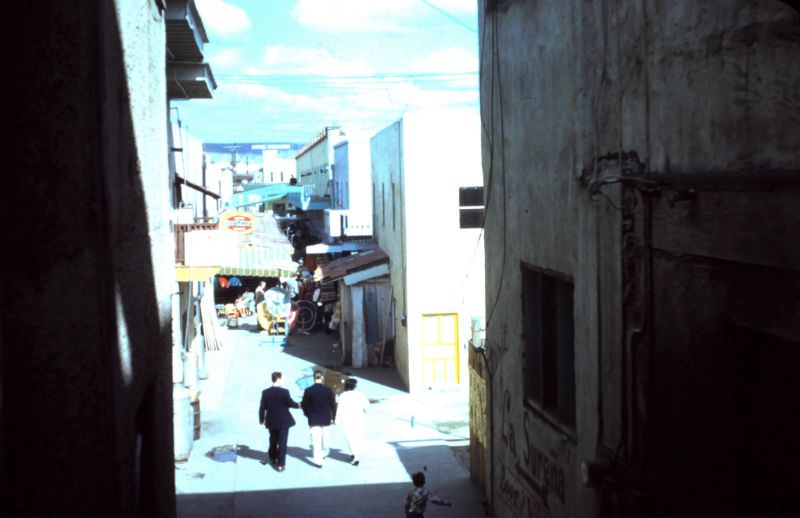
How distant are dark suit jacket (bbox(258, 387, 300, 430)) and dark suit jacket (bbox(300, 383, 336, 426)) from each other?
431 millimetres

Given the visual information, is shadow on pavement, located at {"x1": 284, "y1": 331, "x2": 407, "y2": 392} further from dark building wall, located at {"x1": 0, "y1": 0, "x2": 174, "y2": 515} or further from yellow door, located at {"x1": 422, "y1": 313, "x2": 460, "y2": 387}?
dark building wall, located at {"x1": 0, "y1": 0, "x2": 174, "y2": 515}

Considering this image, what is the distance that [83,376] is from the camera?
4031 millimetres

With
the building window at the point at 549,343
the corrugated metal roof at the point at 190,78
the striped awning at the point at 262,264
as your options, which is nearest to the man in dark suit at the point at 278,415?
the corrugated metal roof at the point at 190,78

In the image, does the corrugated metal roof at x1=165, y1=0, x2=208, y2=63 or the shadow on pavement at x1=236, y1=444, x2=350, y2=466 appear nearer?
the corrugated metal roof at x1=165, y1=0, x2=208, y2=63

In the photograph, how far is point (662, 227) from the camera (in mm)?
5391

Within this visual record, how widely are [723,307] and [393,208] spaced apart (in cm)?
1866

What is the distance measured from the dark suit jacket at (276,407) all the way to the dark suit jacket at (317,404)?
1.42ft

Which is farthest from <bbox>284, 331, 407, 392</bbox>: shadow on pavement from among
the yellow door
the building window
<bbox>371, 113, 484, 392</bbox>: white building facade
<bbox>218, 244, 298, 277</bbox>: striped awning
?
the building window

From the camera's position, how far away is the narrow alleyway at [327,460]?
1173 cm

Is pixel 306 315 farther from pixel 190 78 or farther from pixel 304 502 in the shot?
pixel 304 502

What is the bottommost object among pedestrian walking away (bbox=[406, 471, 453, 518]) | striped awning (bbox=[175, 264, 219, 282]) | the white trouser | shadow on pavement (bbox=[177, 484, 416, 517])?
shadow on pavement (bbox=[177, 484, 416, 517])

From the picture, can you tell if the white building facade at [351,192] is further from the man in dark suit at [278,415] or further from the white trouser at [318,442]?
the man in dark suit at [278,415]

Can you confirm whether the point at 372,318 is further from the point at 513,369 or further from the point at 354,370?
the point at 513,369

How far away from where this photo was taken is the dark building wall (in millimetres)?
3852
